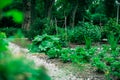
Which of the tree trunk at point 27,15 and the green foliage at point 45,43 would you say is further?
the tree trunk at point 27,15

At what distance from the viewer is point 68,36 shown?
18359 millimetres

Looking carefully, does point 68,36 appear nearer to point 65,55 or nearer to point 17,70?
point 65,55

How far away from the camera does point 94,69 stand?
29.6 feet

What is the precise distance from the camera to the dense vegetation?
4.74ft

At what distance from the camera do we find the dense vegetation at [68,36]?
4.74ft

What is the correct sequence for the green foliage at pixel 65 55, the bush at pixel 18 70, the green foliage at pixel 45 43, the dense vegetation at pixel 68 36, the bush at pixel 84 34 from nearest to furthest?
the bush at pixel 18 70, the dense vegetation at pixel 68 36, the green foliage at pixel 65 55, the green foliage at pixel 45 43, the bush at pixel 84 34

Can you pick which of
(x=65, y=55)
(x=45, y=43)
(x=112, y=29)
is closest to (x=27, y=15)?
(x=112, y=29)

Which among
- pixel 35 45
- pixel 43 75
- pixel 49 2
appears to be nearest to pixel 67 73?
pixel 35 45

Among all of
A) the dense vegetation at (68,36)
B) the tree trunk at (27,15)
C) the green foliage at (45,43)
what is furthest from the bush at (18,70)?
the tree trunk at (27,15)

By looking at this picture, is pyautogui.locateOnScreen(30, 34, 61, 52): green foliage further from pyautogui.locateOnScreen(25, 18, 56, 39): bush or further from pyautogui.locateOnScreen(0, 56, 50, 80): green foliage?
pyautogui.locateOnScreen(0, 56, 50, 80): green foliage

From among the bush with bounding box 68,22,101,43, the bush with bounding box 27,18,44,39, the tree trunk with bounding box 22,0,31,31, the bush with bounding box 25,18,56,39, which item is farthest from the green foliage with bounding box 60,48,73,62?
the tree trunk with bounding box 22,0,31,31

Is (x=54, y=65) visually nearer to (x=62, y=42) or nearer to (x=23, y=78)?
(x=62, y=42)

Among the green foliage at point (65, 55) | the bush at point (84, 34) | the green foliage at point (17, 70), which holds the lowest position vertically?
the bush at point (84, 34)

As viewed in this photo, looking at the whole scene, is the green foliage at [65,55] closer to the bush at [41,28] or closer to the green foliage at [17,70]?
the bush at [41,28]
